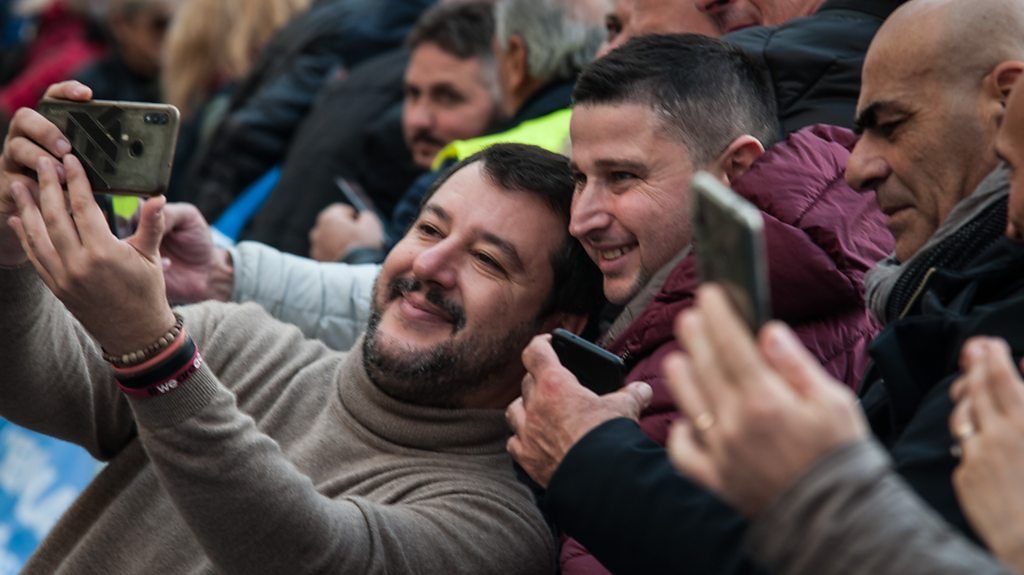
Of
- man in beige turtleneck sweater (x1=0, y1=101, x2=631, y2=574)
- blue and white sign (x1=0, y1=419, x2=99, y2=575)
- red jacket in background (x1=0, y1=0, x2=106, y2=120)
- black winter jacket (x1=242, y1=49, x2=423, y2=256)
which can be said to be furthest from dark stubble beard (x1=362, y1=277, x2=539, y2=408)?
red jacket in background (x1=0, y1=0, x2=106, y2=120)

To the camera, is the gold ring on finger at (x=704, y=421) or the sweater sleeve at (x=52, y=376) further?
the sweater sleeve at (x=52, y=376)

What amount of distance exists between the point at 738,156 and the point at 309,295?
147cm

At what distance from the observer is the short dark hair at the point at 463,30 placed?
551 cm

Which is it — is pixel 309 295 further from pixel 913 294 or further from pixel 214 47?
pixel 214 47

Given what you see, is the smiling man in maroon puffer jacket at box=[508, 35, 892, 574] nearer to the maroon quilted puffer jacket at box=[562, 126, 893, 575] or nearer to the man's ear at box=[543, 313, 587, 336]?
the maroon quilted puffer jacket at box=[562, 126, 893, 575]

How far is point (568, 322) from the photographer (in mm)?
3650

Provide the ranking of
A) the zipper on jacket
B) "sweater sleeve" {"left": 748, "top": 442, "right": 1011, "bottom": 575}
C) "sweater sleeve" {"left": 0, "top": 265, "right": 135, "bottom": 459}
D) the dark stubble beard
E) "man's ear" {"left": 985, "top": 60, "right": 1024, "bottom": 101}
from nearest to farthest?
"sweater sleeve" {"left": 748, "top": 442, "right": 1011, "bottom": 575}
the zipper on jacket
"man's ear" {"left": 985, "top": 60, "right": 1024, "bottom": 101}
"sweater sleeve" {"left": 0, "top": 265, "right": 135, "bottom": 459}
the dark stubble beard

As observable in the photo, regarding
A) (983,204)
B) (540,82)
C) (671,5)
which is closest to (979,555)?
(983,204)

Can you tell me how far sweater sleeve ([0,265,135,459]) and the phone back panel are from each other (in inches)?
13.6

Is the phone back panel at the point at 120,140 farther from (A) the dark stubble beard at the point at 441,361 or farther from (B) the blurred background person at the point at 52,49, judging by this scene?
(B) the blurred background person at the point at 52,49

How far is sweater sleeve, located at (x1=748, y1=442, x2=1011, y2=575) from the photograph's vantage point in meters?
1.68

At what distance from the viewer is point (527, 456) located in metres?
2.80

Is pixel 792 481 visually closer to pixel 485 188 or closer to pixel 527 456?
pixel 527 456

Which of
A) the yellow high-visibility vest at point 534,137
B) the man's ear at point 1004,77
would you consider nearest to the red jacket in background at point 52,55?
the yellow high-visibility vest at point 534,137
